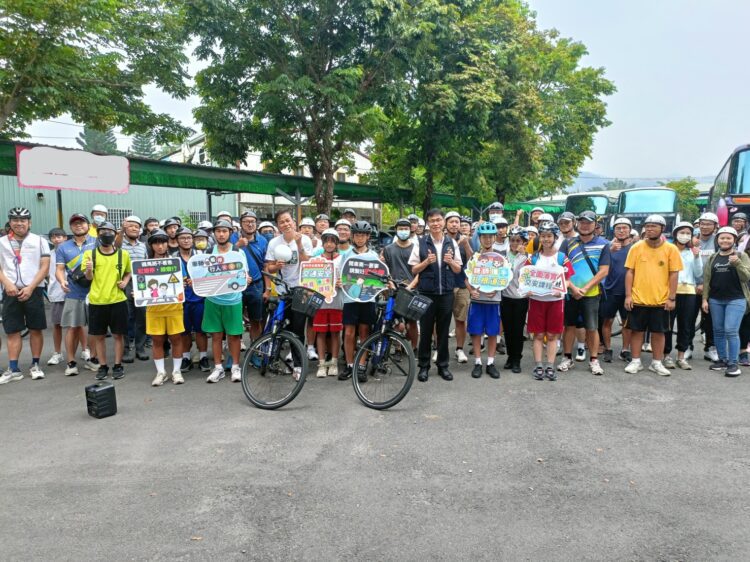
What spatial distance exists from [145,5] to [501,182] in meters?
16.3

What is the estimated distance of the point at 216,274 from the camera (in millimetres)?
6145

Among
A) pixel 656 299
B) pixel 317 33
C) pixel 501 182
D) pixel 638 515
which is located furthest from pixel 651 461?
pixel 501 182

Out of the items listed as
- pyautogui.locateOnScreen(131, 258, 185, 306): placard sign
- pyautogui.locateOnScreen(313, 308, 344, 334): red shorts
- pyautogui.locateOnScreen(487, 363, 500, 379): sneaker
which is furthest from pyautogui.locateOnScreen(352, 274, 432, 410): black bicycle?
pyautogui.locateOnScreen(131, 258, 185, 306): placard sign

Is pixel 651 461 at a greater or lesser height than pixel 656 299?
lesser

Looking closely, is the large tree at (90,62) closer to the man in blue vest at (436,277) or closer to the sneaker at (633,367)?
the man in blue vest at (436,277)

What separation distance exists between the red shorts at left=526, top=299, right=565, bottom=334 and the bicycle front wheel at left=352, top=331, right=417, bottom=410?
6.55 ft

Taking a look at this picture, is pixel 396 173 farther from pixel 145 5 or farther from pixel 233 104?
pixel 145 5

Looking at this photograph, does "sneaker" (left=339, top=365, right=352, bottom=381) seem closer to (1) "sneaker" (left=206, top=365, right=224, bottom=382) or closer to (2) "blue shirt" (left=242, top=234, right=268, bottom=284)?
(1) "sneaker" (left=206, top=365, right=224, bottom=382)

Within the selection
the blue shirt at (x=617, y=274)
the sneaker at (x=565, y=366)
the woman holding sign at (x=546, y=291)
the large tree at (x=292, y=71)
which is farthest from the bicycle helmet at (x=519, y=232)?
the large tree at (x=292, y=71)

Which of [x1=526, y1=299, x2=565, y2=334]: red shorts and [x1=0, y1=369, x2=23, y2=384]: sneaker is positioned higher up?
[x1=526, y1=299, x2=565, y2=334]: red shorts

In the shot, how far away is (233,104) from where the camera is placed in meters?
17.8

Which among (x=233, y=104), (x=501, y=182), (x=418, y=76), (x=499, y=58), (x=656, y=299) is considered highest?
(x=499, y=58)

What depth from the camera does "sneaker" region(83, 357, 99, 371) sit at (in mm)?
6891

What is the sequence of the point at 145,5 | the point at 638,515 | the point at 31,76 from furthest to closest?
the point at 145,5, the point at 31,76, the point at 638,515
